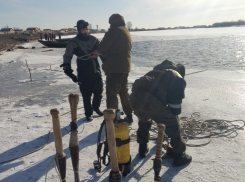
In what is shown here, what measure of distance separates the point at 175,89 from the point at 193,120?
1.90 meters

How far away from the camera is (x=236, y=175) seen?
289 cm

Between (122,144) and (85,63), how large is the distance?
7.46ft

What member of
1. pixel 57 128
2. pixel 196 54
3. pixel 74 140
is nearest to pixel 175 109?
pixel 74 140

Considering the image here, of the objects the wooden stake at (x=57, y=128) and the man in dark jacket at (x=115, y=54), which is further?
the man in dark jacket at (x=115, y=54)

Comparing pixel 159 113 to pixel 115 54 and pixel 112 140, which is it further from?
pixel 115 54

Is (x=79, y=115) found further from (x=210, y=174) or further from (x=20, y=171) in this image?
(x=210, y=174)

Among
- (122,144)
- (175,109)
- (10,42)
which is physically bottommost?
(122,144)

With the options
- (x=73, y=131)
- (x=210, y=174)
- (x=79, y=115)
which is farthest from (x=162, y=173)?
(x=79, y=115)

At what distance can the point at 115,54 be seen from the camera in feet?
14.0

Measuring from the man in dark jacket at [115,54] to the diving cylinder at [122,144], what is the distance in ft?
5.17

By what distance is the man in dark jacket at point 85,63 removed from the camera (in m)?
4.54

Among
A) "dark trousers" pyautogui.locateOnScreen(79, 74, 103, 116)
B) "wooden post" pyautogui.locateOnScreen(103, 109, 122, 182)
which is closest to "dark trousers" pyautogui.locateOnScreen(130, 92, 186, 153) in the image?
"wooden post" pyautogui.locateOnScreen(103, 109, 122, 182)

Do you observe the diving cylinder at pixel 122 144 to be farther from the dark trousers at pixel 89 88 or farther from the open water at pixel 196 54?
the open water at pixel 196 54

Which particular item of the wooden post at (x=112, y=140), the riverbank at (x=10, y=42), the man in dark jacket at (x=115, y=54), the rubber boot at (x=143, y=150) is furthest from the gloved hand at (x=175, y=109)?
the riverbank at (x=10, y=42)
